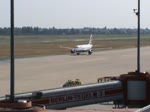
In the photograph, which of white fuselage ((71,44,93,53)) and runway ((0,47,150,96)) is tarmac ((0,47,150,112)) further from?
white fuselage ((71,44,93,53))

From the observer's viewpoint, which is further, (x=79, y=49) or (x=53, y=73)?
(x=79, y=49)

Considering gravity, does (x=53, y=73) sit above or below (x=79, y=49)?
below

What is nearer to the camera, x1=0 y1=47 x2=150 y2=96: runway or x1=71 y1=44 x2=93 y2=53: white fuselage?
x1=0 y1=47 x2=150 y2=96: runway

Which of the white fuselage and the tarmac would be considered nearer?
the tarmac

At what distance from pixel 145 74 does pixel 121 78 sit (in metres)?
0.96

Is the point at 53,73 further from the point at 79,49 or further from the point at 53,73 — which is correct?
the point at 79,49

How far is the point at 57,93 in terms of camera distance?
14625 millimetres

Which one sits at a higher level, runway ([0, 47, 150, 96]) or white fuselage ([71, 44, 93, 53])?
white fuselage ([71, 44, 93, 53])

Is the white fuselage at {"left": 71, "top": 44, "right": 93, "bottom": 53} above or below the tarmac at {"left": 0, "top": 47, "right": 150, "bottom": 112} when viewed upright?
above

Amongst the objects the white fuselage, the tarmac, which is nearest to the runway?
the tarmac

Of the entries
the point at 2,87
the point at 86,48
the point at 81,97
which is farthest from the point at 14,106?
the point at 86,48

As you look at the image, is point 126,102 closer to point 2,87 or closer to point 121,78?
point 121,78

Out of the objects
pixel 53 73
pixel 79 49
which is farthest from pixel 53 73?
pixel 79 49

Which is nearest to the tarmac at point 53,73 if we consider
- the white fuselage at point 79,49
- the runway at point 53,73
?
the runway at point 53,73
